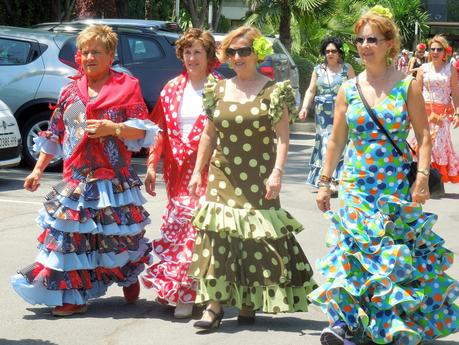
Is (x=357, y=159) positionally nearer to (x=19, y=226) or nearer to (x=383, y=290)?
(x=383, y=290)

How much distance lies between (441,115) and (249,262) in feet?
24.5

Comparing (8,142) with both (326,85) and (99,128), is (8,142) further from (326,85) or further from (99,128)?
(99,128)

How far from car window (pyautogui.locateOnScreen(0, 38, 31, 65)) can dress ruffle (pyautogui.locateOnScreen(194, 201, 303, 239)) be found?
8.57 metres

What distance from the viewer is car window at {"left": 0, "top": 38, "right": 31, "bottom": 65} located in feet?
47.8

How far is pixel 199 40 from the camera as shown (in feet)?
23.0

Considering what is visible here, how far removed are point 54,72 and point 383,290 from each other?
9.35 meters

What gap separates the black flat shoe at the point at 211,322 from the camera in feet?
21.4

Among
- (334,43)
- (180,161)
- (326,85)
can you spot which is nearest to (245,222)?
(180,161)

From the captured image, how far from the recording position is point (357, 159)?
19.5ft

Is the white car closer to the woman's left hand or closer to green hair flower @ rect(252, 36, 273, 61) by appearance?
the woman's left hand

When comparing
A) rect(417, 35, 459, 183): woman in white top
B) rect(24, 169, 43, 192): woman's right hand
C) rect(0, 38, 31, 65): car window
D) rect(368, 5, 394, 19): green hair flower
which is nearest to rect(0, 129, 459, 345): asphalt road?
rect(24, 169, 43, 192): woman's right hand

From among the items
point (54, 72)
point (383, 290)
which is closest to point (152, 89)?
point (54, 72)

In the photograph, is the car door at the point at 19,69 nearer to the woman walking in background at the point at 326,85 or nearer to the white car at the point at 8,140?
the white car at the point at 8,140

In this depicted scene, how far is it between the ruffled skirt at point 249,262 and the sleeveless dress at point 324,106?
6172 millimetres
